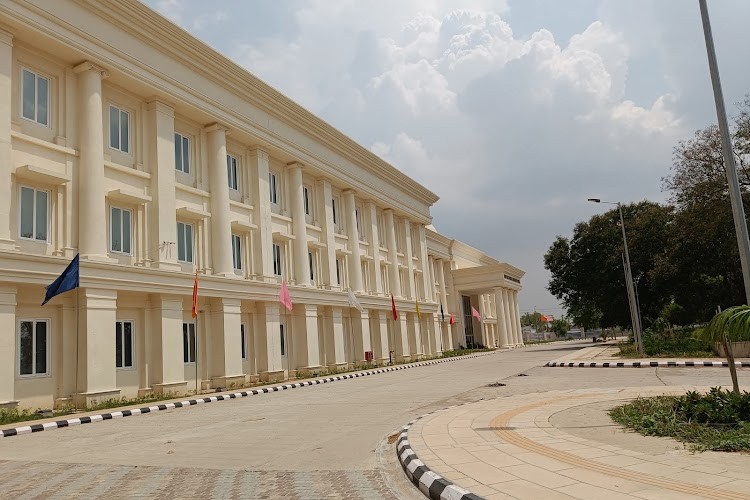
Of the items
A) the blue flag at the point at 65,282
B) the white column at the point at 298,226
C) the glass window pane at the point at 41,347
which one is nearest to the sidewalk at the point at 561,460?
the blue flag at the point at 65,282

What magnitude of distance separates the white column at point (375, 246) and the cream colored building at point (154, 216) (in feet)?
8.07

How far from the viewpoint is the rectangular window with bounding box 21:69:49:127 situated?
644 inches

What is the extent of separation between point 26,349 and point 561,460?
14266 millimetres

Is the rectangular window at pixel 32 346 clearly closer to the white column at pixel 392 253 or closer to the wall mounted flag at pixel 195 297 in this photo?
the wall mounted flag at pixel 195 297

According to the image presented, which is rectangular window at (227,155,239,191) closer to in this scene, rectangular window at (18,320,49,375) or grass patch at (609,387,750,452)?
rectangular window at (18,320,49,375)

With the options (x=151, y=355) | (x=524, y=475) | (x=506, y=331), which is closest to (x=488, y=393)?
(x=524, y=475)

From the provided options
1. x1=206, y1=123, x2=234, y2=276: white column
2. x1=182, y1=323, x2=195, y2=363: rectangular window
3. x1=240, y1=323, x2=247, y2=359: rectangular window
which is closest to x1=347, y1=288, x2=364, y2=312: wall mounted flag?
x1=240, y1=323, x2=247, y2=359: rectangular window

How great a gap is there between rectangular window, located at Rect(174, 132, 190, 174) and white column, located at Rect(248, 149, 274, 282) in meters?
3.53

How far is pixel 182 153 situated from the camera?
72.2 ft

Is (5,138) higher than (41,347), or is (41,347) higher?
(5,138)

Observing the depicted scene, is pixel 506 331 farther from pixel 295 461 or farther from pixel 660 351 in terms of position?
pixel 295 461

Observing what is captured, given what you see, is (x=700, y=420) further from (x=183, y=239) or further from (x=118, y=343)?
(x=183, y=239)

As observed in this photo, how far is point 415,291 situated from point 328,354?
13.9 meters

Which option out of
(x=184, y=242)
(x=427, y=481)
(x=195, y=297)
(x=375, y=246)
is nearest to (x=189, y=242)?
(x=184, y=242)
